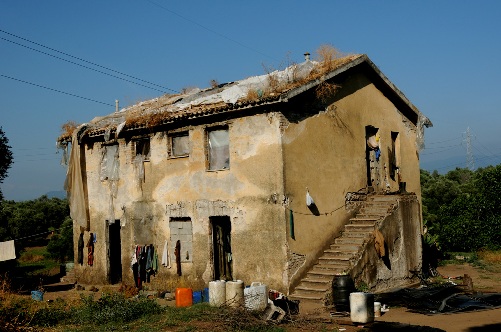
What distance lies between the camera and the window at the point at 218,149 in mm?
15688

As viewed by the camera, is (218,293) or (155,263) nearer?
(218,293)

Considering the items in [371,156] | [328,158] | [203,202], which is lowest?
[203,202]

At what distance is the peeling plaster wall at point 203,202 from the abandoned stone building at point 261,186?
0.04 meters

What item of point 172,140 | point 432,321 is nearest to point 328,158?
point 172,140

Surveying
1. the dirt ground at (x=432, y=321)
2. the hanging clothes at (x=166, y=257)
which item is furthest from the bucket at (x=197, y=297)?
the dirt ground at (x=432, y=321)

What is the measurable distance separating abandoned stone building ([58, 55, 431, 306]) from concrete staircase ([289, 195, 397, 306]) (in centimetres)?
4

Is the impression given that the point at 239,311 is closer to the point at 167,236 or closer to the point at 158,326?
the point at 158,326

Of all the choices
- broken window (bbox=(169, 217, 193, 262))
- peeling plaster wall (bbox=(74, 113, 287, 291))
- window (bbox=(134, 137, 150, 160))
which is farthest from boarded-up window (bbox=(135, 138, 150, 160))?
broken window (bbox=(169, 217, 193, 262))

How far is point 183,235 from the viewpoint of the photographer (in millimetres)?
16688

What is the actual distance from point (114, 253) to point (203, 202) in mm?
5700

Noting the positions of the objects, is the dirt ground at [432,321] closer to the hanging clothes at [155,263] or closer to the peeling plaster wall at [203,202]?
the peeling plaster wall at [203,202]

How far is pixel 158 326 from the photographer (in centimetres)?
1102

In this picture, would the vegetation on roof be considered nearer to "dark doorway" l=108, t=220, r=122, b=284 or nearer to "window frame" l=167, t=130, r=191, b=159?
"window frame" l=167, t=130, r=191, b=159

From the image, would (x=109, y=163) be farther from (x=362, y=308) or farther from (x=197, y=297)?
(x=362, y=308)
